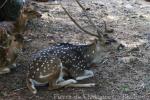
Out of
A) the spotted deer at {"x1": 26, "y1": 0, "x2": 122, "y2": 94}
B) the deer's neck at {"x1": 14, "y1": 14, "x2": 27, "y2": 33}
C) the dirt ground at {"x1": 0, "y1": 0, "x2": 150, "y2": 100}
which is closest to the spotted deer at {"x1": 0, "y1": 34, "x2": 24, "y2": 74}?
the dirt ground at {"x1": 0, "y1": 0, "x2": 150, "y2": 100}

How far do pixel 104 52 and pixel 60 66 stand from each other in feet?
2.70

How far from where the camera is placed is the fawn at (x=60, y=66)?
4.71m

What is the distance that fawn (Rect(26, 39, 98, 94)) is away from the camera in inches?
185

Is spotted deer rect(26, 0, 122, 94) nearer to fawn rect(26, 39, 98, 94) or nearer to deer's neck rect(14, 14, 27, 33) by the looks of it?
fawn rect(26, 39, 98, 94)

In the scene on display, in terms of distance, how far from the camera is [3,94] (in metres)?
4.75

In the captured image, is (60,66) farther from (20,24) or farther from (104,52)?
(20,24)

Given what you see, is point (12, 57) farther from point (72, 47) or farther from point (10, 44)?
point (72, 47)

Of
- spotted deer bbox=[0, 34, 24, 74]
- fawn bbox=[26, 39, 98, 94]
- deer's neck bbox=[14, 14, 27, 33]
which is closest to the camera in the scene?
fawn bbox=[26, 39, 98, 94]

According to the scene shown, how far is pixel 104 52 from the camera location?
532 cm

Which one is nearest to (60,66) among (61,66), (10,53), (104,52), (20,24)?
(61,66)

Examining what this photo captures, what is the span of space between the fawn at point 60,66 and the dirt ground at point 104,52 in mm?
106

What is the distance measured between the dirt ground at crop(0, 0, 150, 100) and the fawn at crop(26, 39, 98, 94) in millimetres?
106

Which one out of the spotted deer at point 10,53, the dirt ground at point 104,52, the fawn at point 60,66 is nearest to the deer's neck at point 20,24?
the dirt ground at point 104,52

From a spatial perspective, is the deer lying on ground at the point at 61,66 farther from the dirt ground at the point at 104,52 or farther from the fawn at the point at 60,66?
the dirt ground at the point at 104,52
